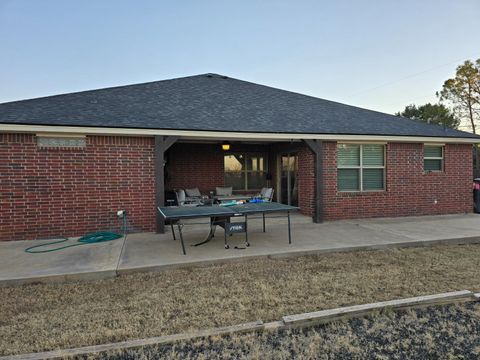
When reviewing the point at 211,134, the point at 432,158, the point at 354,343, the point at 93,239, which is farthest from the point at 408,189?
the point at 93,239

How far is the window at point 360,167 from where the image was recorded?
873 cm

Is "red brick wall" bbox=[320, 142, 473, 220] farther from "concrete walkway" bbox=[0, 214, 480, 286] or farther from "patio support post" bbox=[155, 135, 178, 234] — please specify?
"patio support post" bbox=[155, 135, 178, 234]

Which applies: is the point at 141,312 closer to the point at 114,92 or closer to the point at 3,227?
the point at 3,227

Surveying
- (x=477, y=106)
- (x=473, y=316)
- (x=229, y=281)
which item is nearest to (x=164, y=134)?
(x=229, y=281)

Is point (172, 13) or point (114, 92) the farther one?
point (172, 13)

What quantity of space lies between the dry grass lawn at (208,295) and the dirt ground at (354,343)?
0.31 metres

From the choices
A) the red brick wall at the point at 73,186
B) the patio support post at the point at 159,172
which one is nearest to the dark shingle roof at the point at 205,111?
the patio support post at the point at 159,172

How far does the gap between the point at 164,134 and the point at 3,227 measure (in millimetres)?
4045

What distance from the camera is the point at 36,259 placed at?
5020mm

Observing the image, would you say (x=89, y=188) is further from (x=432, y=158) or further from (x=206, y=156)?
(x=432, y=158)

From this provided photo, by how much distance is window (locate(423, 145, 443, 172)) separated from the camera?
31.1 ft

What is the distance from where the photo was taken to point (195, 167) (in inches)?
436

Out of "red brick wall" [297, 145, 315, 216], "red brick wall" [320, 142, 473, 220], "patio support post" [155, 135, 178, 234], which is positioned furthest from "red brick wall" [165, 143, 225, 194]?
"red brick wall" [320, 142, 473, 220]

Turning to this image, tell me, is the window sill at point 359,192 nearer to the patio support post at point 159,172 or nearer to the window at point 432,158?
the window at point 432,158
